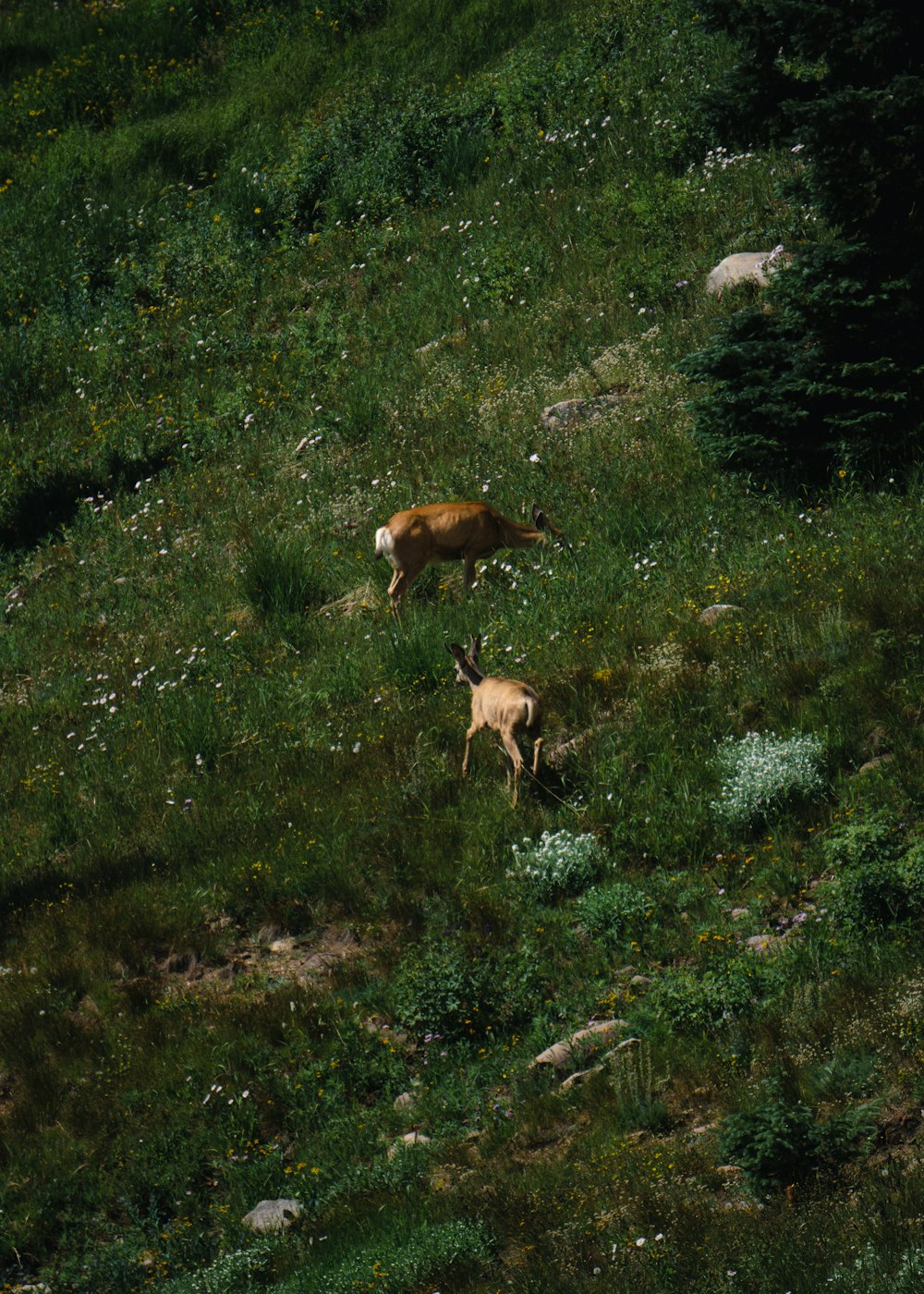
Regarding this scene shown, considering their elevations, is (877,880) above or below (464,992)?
above

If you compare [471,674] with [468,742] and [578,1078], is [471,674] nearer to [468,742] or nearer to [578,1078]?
[468,742]

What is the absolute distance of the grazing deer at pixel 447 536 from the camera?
13914mm

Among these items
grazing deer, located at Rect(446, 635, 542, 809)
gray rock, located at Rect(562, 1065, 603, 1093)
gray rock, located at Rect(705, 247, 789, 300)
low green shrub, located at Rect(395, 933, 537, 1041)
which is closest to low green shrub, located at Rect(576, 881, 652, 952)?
low green shrub, located at Rect(395, 933, 537, 1041)

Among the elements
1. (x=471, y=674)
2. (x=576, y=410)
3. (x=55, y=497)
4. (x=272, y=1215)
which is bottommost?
(x=55, y=497)

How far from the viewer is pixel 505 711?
34.1 feet

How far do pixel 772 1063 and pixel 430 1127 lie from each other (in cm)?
196

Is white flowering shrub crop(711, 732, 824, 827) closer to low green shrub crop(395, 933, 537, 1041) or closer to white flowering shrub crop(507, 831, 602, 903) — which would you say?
white flowering shrub crop(507, 831, 602, 903)

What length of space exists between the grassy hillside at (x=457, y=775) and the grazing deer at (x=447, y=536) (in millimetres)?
250

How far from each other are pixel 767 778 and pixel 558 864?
1.40m

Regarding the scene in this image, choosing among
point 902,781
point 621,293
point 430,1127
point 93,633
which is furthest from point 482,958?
point 621,293

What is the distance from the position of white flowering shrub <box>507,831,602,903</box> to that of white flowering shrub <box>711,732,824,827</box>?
85cm

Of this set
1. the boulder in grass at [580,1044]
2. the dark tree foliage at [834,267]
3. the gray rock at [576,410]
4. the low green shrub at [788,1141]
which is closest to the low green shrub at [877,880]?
the boulder in grass at [580,1044]

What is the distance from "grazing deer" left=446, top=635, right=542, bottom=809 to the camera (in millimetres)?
10242

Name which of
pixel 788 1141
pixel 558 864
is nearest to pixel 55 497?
pixel 558 864
